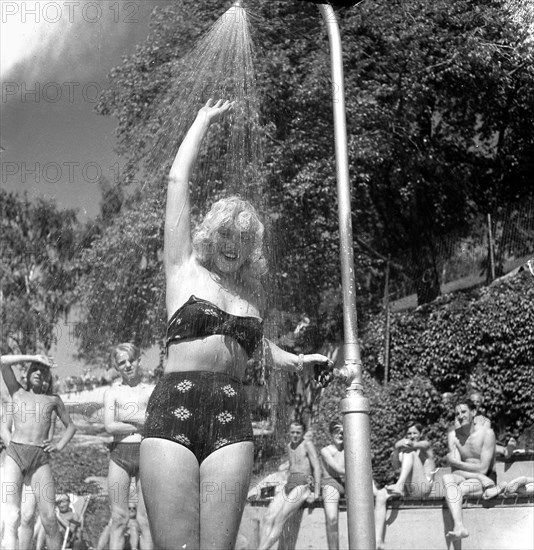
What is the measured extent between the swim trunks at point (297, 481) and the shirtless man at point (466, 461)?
1.30 m

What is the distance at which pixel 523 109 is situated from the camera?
45.3ft

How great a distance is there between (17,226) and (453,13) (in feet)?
21.7

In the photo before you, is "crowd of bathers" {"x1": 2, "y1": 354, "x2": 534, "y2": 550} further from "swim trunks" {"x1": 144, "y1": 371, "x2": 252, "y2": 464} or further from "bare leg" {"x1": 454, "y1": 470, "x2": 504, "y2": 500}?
"swim trunks" {"x1": 144, "y1": 371, "x2": 252, "y2": 464}

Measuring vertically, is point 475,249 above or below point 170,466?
above

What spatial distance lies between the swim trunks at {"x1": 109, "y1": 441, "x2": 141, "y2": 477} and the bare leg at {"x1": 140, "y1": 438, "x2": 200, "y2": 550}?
13.3 ft

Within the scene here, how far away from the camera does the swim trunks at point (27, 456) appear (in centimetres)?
748

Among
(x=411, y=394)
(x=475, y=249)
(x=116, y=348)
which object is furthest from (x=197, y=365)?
(x=475, y=249)

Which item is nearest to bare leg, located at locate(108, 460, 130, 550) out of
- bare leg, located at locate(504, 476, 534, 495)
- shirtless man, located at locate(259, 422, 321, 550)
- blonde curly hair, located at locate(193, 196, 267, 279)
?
shirtless man, located at locate(259, 422, 321, 550)

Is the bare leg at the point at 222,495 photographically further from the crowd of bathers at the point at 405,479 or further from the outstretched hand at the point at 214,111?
the crowd of bathers at the point at 405,479

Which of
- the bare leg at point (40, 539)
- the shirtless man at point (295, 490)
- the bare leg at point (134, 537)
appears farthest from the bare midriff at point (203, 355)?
the bare leg at point (40, 539)

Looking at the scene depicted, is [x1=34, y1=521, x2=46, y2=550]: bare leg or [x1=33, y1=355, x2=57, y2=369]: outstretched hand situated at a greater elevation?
[x1=33, y1=355, x2=57, y2=369]: outstretched hand

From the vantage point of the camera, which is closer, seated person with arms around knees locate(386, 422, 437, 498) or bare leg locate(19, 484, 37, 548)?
bare leg locate(19, 484, 37, 548)

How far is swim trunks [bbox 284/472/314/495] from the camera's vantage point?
8156 mm

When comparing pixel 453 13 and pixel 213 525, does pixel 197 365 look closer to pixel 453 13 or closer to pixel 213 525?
pixel 213 525
